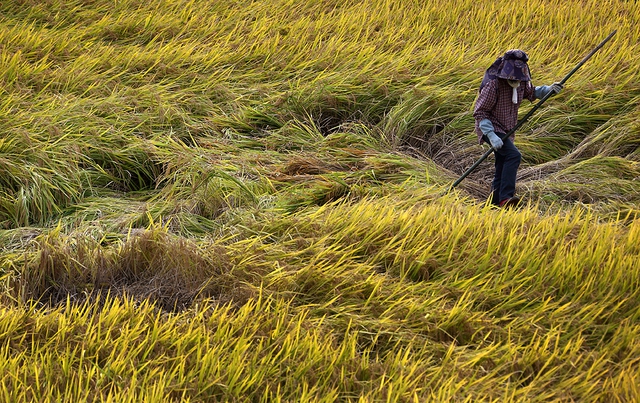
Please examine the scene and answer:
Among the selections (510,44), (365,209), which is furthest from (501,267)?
(510,44)

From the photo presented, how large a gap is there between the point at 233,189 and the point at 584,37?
3.69 meters

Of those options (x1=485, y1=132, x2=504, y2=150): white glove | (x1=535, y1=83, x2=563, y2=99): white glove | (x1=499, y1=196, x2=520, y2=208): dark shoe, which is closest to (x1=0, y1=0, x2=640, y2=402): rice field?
(x1=499, y1=196, x2=520, y2=208): dark shoe

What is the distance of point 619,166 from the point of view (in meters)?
4.49

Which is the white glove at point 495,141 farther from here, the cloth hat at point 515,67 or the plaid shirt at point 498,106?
the cloth hat at point 515,67

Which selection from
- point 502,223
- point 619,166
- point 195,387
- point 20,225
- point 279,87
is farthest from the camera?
point 279,87

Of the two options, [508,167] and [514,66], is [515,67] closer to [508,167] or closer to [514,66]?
[514,66]

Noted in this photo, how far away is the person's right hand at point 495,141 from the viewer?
4098mm

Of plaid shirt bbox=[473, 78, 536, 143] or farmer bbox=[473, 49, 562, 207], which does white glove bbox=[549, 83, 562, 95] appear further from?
plaid shirt bbox=[473, 78, 536, 143]

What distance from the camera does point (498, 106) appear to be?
4281mm

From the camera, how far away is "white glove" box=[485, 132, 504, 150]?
4098 millimetres

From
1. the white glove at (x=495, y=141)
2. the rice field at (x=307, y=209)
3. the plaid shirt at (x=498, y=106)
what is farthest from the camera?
the plaid shirt at (x=498, y=106)

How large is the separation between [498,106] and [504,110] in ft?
0.13

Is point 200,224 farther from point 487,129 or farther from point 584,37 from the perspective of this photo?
point 584,37

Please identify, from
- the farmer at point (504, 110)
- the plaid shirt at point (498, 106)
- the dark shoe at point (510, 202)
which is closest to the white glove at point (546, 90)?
the farmer at point (504, 110)
